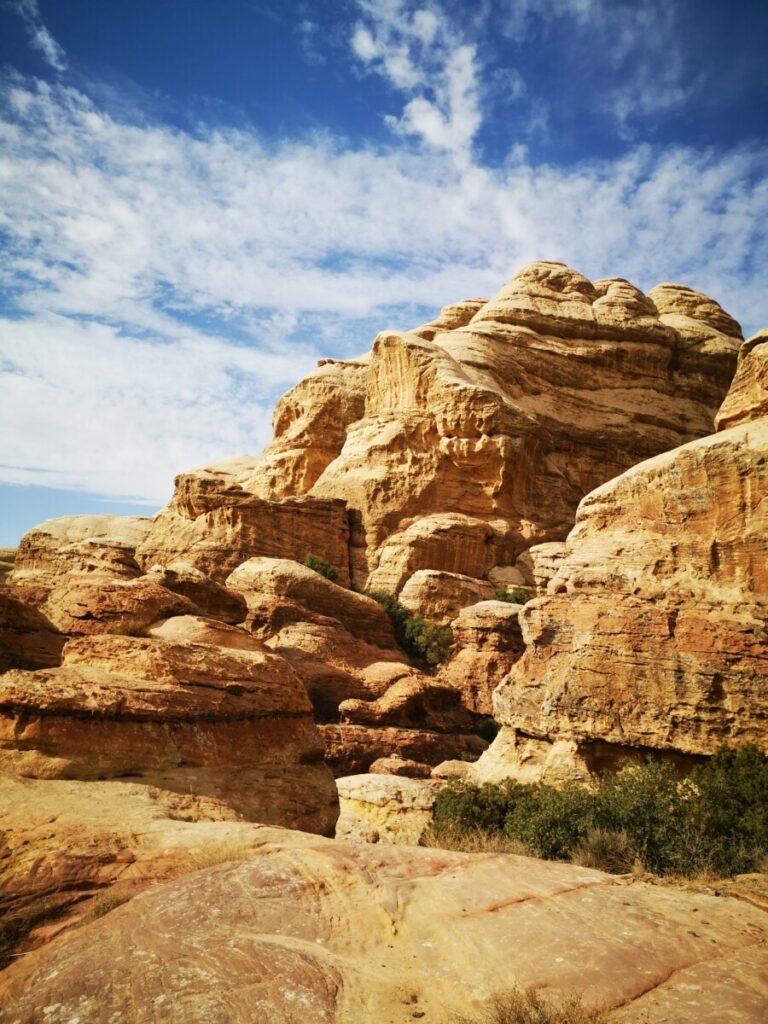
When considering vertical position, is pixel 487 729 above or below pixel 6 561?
below

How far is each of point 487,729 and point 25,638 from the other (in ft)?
57.8

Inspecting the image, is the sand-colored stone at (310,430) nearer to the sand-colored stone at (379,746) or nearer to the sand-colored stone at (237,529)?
the sand-colored stone at (237,529)

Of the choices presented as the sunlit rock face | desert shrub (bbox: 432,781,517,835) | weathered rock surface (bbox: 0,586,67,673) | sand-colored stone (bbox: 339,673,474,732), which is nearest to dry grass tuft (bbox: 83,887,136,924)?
desert shrub (bbox: 432,781,517,835)

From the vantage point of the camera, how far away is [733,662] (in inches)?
542

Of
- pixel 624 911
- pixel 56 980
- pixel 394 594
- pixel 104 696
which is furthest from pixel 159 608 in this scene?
pixel 394 594

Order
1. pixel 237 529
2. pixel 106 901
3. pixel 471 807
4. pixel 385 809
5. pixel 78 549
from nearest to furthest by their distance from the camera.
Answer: pixel 106 901, pixel 471 807, pixel 385 809, pixel 78 549, pixel 237 529

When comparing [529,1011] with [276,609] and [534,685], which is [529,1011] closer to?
[534,685]

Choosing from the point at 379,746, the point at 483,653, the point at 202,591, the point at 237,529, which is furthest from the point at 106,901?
A: the point at 237,529

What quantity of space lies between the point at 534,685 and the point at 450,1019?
12810mm

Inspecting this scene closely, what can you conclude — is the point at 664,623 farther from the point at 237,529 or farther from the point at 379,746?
the point at 237,529

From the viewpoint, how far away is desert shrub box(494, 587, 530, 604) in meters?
36.7

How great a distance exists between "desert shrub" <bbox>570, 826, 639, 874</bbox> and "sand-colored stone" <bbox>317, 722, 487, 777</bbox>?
40.1 ft

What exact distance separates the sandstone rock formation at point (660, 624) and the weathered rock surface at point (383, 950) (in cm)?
824

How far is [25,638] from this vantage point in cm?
1714
